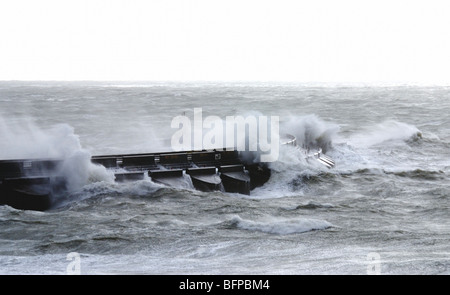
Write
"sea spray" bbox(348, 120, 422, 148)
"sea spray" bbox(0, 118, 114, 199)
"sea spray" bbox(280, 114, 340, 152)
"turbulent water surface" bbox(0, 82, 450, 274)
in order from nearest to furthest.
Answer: "turbulent water surface" bbox(0, 82, 450, 274) → "sea spray" bbox(0, 118, 114, 199) → "sea spray" bbox(280, 114, 340, 152) → "sea spray" bbox(348, 120, 422, 148)

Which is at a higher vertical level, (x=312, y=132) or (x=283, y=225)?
(x=312, y=132)

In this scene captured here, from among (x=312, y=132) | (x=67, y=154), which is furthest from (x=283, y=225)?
(x=312, y=132)

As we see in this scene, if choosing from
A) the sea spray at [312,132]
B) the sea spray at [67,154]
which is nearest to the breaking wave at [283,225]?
the sea spray at [67,154]

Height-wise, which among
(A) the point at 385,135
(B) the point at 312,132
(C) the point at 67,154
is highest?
(C) the point at 67,154

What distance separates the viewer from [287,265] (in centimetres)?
917

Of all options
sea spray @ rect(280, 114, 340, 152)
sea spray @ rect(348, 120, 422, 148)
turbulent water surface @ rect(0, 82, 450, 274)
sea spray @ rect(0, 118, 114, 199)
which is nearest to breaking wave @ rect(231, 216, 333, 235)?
turbulent water surface @ rect(0, 82, 450, 274)

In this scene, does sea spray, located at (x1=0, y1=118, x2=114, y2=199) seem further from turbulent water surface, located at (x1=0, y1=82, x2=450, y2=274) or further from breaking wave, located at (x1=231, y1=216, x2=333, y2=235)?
breaking wave, located at (x1=231, y1=216, x2=333, y2=235)

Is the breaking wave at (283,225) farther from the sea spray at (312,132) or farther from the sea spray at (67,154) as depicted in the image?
the sea spray at (312,132)

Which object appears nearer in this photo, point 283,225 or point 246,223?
point 283,225

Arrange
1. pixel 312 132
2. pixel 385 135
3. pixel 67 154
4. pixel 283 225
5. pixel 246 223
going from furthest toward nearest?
pixel 385 135
pixel 312 132
pixel 67 154
pixel 246 223
pixel 283 225

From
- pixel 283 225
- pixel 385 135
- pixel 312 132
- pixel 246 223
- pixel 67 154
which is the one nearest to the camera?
pixel 283 225

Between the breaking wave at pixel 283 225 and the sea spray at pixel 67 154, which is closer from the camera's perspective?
the breaking wave at pixel 283 225

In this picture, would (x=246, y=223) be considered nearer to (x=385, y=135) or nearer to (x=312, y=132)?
(x=312, y=132)
